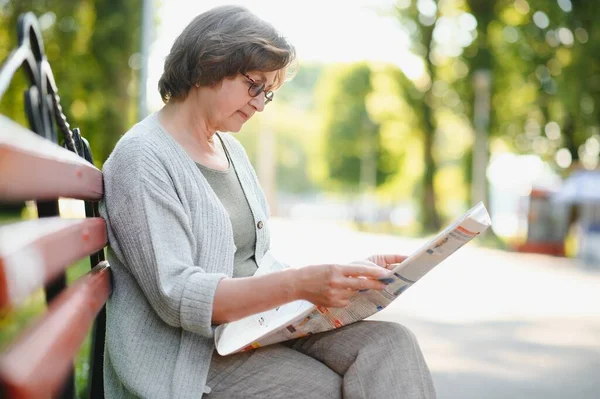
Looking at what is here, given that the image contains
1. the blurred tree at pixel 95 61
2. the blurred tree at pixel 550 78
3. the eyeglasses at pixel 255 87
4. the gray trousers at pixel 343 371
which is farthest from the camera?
A: the blurred tree at pixel 550 78

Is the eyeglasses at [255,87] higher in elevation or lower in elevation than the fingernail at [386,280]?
higher

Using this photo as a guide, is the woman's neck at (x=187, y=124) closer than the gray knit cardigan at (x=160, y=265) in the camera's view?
No

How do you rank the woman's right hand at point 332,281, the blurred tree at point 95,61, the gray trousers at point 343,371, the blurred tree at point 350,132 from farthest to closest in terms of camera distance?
the blurred tree at point 350,132
the blurred tree at point 95,61
the gray trousers at point 343,371
the woman's right hand at point 332,281

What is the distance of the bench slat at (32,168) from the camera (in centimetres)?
105

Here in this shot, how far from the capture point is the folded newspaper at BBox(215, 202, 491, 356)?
192 cm

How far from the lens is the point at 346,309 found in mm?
2258

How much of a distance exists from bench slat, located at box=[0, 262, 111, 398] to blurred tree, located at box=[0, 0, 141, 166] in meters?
19.0

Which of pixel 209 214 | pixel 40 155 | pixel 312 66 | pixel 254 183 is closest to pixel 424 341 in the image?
pixel 254 183

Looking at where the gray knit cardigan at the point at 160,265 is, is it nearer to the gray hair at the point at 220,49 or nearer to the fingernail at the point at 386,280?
the gray hair at the point at 220,49

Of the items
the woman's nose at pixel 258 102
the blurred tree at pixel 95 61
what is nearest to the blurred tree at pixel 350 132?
the blurred tree at pixel 95 61

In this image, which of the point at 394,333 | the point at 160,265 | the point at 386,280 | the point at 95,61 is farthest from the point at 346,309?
the point at 95,61

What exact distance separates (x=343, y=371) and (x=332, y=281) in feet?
1.61

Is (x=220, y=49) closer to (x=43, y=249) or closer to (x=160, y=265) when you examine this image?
(x=160, y=265)

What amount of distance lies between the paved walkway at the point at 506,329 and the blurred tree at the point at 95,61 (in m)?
8.43
